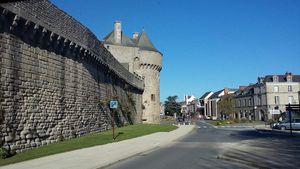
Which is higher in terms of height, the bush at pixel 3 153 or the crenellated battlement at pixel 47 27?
the crenellated battlement at pixel 47 27

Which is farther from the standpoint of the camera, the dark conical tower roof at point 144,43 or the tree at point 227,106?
the tree at point 227,106

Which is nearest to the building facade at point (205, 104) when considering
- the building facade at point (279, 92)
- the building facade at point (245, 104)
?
the building facade at point (245, 104)

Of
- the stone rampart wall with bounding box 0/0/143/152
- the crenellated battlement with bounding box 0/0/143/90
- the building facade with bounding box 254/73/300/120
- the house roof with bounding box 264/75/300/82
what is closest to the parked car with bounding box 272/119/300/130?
the stone rampart wall with bounding box 0/0/143/152

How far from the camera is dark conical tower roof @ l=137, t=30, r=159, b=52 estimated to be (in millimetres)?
65062

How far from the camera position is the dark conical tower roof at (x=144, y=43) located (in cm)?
6506

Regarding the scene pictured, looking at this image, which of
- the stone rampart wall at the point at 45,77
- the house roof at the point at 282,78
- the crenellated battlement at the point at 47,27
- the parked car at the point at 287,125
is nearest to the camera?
the stone rampart wall at the point at 45,77

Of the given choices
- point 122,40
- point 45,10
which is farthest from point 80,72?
point 122,40

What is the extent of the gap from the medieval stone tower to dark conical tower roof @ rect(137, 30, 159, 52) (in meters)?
0.46

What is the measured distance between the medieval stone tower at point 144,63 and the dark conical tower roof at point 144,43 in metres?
0.46

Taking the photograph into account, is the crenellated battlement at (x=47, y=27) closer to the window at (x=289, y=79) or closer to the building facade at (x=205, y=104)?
the window at (x=289, y=79)

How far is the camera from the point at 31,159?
47.3 feet

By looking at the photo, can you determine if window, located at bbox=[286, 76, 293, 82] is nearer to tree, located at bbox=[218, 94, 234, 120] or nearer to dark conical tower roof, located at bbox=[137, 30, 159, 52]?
tree, located at bbox=[218, 94, 234, 120]

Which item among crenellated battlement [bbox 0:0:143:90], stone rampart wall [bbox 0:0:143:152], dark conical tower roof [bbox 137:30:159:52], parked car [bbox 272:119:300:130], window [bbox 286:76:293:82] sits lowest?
parked car [bbox 272:119:300:130]

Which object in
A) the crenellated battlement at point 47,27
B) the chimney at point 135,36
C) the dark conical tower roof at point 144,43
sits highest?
the chimney at point 135,36
